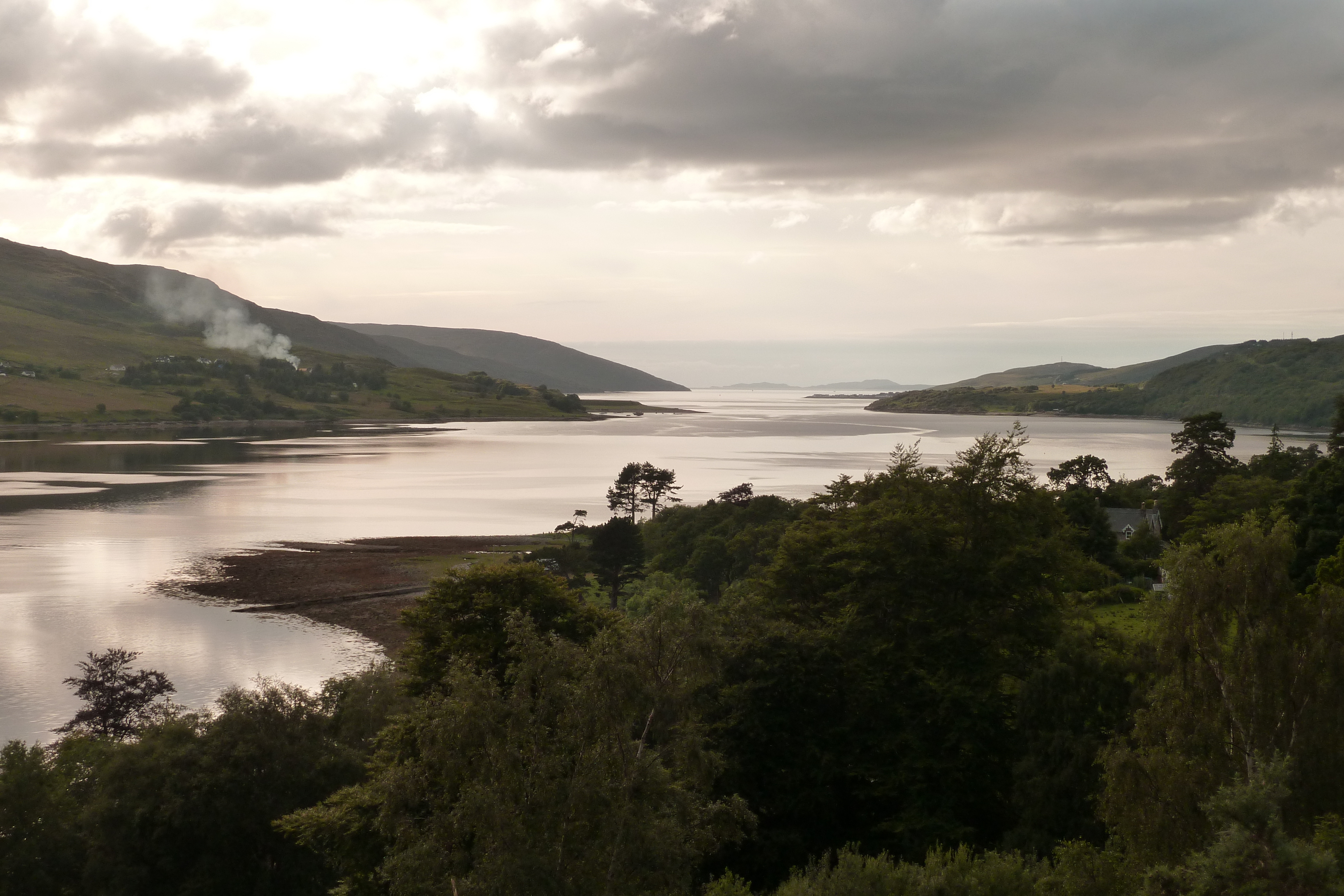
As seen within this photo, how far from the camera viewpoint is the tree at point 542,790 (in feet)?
39.8

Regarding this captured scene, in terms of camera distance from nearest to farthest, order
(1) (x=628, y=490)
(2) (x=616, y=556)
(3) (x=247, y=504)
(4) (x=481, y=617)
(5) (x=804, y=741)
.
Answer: (4) (x=481, y=617) < (5) (x=804, y=741) < (2) (x=616, y=556) < (1) (x=628, y=490) < (3) (x=247, y=504)

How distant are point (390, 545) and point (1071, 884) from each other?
204 ft

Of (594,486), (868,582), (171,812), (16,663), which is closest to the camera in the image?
(171,812)

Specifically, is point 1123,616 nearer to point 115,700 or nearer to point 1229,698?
point 1229,698

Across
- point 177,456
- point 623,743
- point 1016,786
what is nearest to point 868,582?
point 1016,786

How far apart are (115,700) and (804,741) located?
837 inches

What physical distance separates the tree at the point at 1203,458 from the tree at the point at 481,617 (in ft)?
202

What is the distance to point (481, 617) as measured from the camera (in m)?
21.6

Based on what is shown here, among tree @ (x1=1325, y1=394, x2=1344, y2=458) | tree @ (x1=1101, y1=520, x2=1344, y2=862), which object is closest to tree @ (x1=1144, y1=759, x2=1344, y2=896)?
tree @ (x1=1101, y1=520, x2=1344, y2=862)

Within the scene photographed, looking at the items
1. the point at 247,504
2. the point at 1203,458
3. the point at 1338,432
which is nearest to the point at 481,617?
the point at 1338,432

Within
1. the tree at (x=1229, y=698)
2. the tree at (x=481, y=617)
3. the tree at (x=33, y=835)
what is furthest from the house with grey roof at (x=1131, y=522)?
the tree at (x=33, y=835)

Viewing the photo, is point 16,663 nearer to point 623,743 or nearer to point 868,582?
point 868,582

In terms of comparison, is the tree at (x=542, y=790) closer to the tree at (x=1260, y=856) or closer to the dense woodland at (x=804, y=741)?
the dense woodland at (x=804, y=741)

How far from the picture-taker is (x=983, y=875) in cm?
1498
